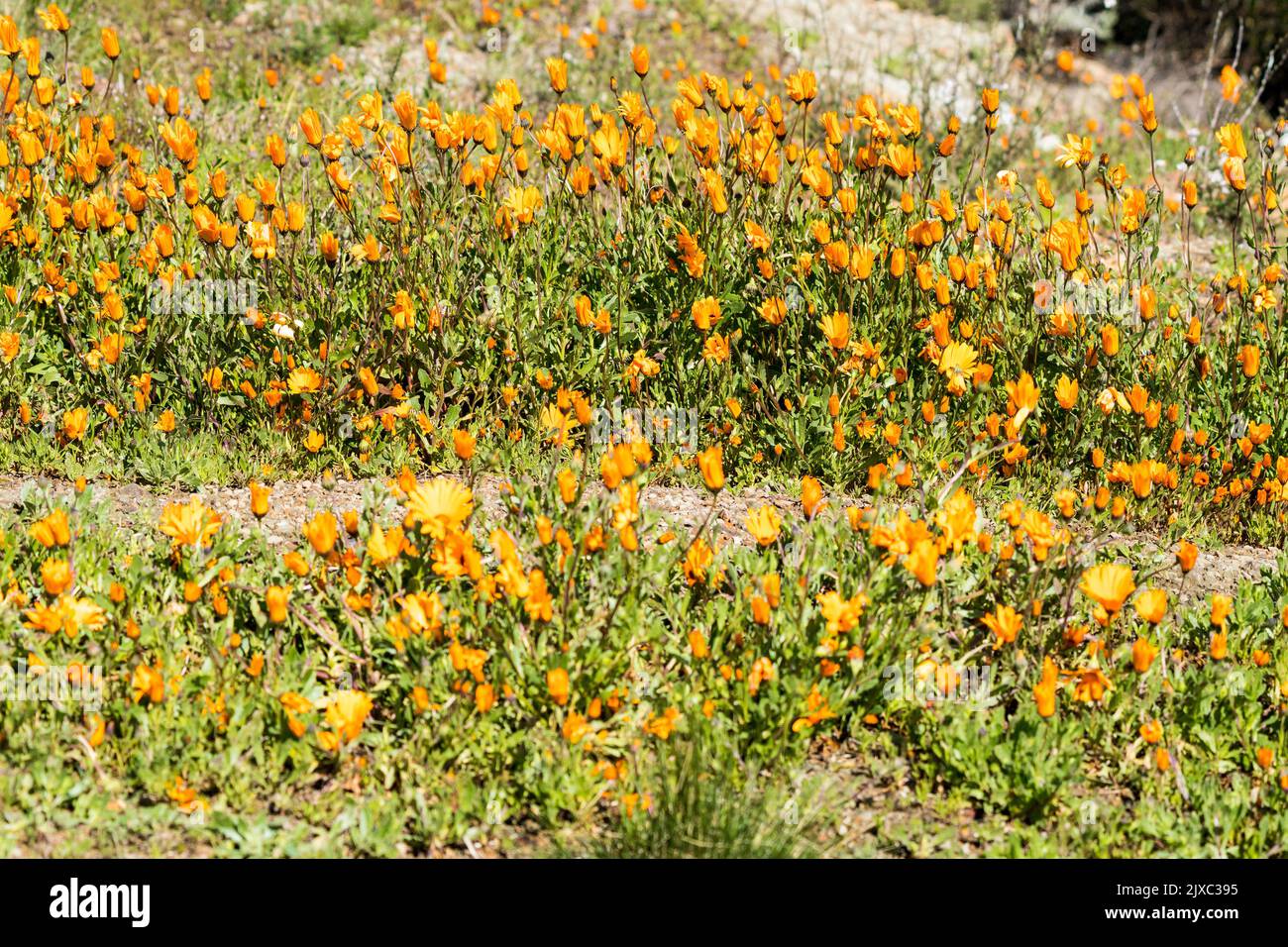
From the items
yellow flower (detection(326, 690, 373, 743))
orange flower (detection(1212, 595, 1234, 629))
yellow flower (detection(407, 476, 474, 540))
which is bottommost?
yellow flower (detection(326, 690, 373, 743))

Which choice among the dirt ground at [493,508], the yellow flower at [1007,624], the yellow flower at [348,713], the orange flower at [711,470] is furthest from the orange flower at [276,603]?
the yellow flower at [1007,624]

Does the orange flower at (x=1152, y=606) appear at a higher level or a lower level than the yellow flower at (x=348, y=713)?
higher

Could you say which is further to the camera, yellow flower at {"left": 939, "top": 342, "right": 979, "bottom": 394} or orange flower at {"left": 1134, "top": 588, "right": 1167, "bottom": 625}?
yellow flower at {"left": 939, "top": 342, "right": 979, "bottom": 394}

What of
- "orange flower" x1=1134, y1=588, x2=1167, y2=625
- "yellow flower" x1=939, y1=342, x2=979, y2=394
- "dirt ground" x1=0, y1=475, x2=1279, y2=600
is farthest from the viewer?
"yellow flower" x1=939, y1=342, x2=979, y2=394

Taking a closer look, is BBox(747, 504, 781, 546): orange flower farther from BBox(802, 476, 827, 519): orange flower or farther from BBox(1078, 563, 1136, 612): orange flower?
BBox(1078, 563, 1136, 612): orange flower

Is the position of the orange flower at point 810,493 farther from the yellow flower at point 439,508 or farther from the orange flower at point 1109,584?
the yellow flower at point 439,508

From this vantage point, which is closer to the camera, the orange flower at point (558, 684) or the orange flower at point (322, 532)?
the orange flower at point (558, 684)

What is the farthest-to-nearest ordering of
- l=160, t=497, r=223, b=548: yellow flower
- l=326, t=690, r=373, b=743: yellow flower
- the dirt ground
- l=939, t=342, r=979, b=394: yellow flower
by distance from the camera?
l=939, t=342, r=979, b=394: yellow flower → the dirt ground → l=160, t=497, r=223, b=548: yellow flower → l=326, t=690, r=373, b=743: yellow flower

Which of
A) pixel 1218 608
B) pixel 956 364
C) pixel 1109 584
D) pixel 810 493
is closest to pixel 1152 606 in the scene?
pixel 1109 584

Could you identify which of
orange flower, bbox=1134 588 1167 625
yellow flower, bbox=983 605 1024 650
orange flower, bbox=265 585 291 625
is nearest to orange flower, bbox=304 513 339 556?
orange flower, bbox=265 585 291 625

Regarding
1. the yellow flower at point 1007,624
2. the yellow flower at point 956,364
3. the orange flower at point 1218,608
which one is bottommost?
the yellow flower at point 1007,624

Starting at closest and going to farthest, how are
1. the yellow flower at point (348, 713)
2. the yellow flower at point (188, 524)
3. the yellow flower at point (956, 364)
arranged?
the yellow flower at point (348, 713)
the yellow flower at point (188, 524)
the yellow flower at point (956, 364)
